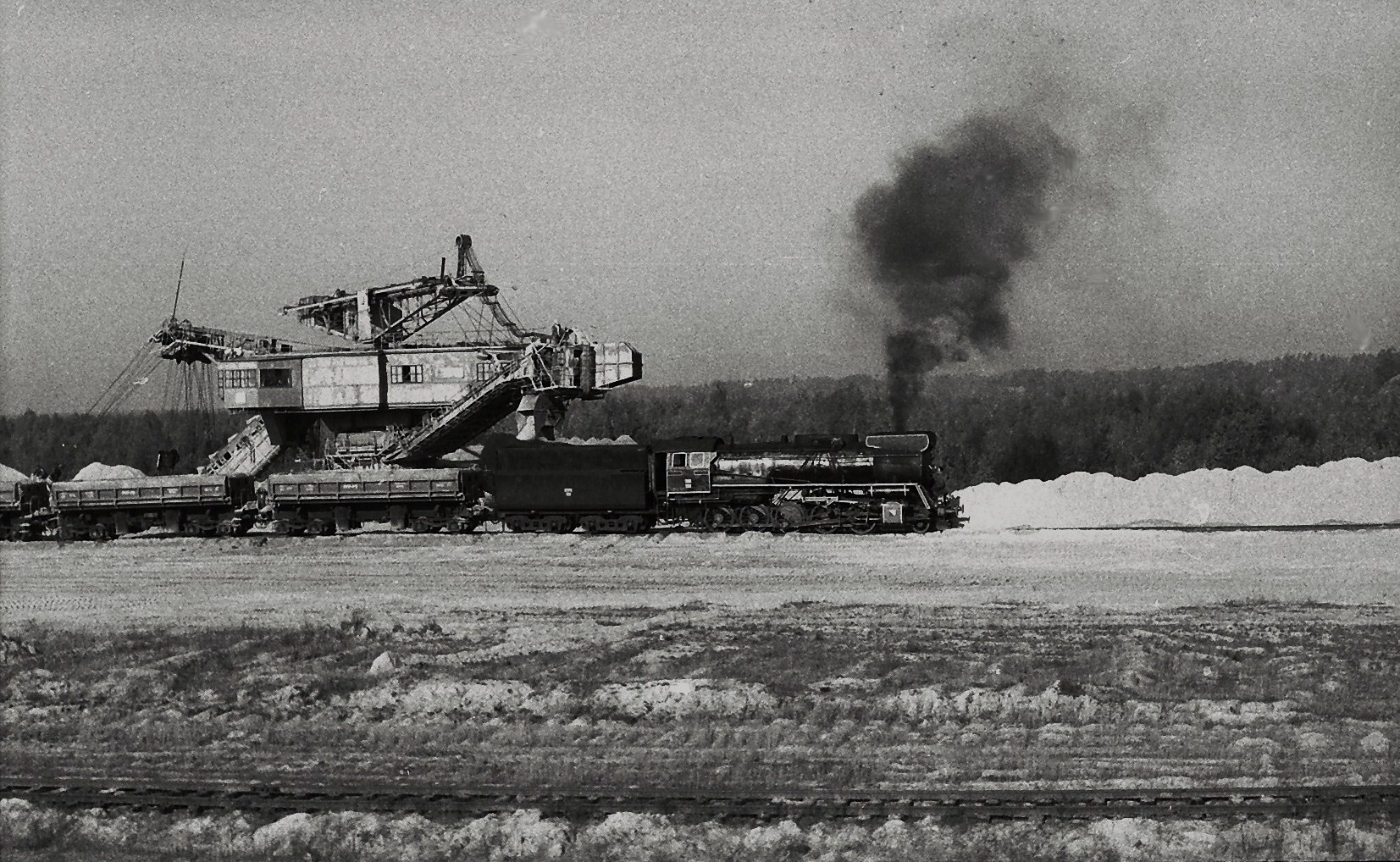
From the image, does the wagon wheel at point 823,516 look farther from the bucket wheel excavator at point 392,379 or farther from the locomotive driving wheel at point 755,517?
the bucket wheel excavator at point 392,379

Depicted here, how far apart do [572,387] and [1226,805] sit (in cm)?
3427

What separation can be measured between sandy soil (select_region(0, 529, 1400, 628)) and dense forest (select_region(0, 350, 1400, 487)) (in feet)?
53.3

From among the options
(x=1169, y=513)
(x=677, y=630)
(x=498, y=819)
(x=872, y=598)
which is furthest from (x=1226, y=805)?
(x=1169, y=513)

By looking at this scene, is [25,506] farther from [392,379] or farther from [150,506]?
[392,379]

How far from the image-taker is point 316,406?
151ft

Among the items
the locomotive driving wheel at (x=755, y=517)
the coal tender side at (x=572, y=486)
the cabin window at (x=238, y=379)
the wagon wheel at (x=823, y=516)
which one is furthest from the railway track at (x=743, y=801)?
the cabin window at (x=238, y=379)

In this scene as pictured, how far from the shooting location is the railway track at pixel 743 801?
38.5 feet

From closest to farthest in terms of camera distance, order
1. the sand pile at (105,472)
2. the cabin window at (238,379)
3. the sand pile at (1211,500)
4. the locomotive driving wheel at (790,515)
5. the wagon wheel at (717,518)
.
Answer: the locomotive driving wheel at (790,515) < the wagon wheel at (717,518) < the sand pile at (1211,500) < the cabin window at (238,379) < the sand pile at (105,472)

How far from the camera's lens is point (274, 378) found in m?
46.0

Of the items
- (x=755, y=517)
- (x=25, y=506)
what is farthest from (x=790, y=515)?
(x=25, y=506)

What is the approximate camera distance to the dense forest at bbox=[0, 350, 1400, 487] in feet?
185

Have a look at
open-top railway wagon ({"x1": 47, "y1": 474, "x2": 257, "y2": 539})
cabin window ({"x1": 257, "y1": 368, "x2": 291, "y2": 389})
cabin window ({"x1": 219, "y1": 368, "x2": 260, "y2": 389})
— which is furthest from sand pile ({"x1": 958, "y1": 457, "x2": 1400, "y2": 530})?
cabin window ({"x1": 219, "y1": 368, "x2": 260, "y2": 389})

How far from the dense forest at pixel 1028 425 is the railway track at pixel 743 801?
37.5m

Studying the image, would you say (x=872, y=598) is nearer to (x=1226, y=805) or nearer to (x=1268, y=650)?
(x=1268, y=650)
